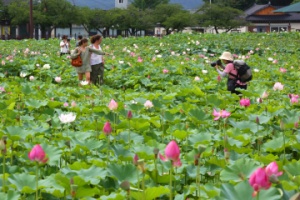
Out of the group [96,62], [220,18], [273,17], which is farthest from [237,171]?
[273,17]

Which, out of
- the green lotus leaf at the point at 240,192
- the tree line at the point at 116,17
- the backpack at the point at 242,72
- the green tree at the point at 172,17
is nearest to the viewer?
the green lotus leaf at the point at 240,192

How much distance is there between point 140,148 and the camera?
2.71 metres

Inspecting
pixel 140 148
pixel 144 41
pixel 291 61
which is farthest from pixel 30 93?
pixel 144 41

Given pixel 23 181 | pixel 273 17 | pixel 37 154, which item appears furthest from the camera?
pixel 273 17

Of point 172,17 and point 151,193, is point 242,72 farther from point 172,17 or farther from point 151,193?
point 172,17

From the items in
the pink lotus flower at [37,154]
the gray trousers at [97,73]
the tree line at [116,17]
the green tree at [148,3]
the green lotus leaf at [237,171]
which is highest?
the green tree at [148,3]

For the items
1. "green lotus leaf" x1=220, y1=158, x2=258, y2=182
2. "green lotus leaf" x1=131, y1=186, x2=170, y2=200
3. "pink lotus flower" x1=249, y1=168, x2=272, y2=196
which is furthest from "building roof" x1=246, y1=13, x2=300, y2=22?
"pink lotus flower" x1=249, y1=168, x2=272, y2=196

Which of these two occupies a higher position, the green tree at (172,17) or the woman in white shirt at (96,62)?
the green tree at (172,17)

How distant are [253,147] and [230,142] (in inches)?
13.0

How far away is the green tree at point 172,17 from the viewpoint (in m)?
39.8

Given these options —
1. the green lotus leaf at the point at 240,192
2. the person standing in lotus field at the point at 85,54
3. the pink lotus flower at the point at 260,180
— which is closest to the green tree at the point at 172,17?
the person standing in lotus field at the point at 85,54

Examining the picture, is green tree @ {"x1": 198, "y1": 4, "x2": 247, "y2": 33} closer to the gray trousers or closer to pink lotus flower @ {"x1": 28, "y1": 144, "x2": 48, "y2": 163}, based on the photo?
the gray trousers

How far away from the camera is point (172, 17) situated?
131ft

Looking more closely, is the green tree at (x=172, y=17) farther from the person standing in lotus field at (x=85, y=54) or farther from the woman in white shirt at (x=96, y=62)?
the person standing in lotus field at (x=85, y=54)
